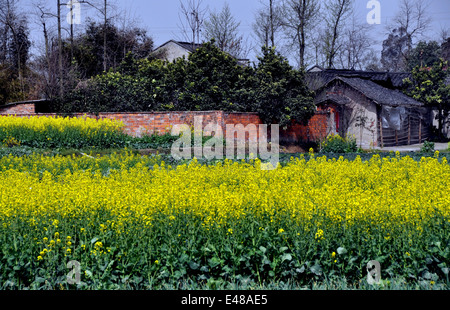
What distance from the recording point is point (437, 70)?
1339 inches

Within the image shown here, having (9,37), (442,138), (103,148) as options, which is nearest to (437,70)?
(442,138)

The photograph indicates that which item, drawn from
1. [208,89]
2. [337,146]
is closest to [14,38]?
[208,89]

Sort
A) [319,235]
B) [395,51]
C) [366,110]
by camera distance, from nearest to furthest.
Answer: [319,235]
[366,110]
[395,51]

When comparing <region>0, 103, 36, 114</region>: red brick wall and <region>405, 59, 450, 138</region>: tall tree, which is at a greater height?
<region>405, 59, 450, 138</region>: tall tree

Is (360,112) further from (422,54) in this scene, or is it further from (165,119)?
(422,54)

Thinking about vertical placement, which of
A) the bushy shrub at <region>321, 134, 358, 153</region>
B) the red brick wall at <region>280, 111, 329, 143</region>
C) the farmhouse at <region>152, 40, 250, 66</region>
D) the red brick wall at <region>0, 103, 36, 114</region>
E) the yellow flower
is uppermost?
the farmhouse at <region>152, 40, 250, 66</region>

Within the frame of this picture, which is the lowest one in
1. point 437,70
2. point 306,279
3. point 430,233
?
point 306,279

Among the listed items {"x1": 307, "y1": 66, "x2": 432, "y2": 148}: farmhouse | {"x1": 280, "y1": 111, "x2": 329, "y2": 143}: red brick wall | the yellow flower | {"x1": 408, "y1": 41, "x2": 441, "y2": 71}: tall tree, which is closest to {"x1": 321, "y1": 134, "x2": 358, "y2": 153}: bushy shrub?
{"x1": 280, "y1": 111, "x2": 329, "y2": 143}: red brick wall

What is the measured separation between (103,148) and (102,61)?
1689 centimetres

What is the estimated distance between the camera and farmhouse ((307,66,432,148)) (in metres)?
28.5

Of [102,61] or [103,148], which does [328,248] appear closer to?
[103,148]

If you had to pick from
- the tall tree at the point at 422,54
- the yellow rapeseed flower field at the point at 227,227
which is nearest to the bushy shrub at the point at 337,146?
the yellow rapeseed flower field at the point at 227,227

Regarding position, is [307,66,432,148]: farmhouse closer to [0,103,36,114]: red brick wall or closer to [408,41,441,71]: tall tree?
[408,41,441,71]: tall tree

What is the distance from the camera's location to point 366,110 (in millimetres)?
28922
